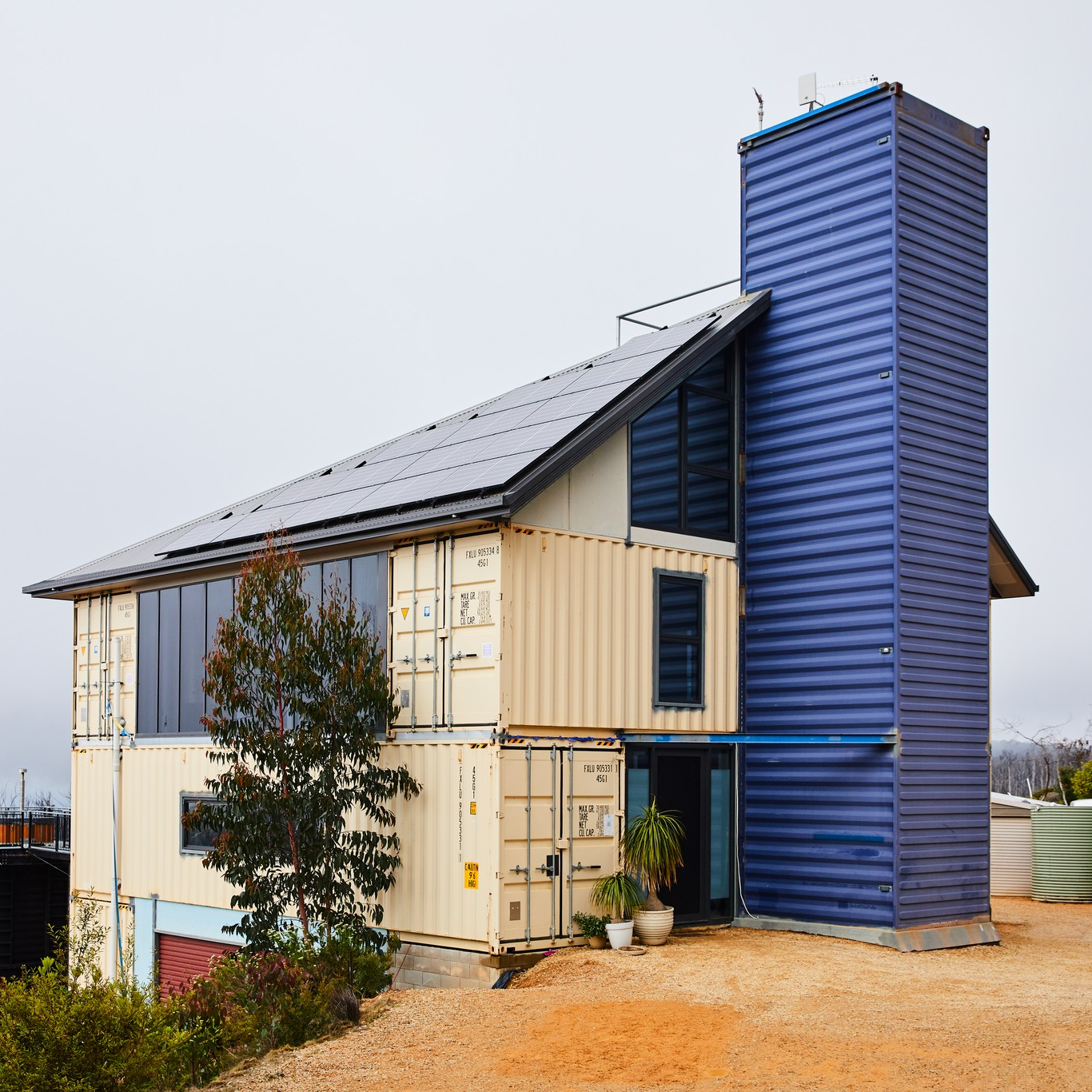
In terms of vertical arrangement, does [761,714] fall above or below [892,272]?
below

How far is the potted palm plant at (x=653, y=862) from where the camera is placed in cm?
1511

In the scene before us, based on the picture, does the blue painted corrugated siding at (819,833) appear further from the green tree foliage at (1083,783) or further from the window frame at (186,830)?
the green tree foliage at (1083,783)

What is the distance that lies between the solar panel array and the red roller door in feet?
18.3

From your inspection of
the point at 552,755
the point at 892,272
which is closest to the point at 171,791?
the point at 552,755

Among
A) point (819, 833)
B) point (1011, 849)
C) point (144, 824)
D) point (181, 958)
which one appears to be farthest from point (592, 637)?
point (1011, 849)

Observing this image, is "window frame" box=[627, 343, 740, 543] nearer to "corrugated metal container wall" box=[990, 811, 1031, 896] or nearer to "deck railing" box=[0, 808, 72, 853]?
"corrugated metal container wall" box=[990, 811, 1031, 896]

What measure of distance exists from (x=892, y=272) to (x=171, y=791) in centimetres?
1233

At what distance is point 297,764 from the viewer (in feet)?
50.1

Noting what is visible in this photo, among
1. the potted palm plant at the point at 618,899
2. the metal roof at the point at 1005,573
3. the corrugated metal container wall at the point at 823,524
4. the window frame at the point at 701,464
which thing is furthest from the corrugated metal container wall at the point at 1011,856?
the potted palm plant at the point at 618,899

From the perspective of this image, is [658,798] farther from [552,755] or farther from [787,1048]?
[787,1048]

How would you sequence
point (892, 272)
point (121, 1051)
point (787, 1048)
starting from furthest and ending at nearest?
point (892, 272) < point (121, 1051) < point (787, 1048)

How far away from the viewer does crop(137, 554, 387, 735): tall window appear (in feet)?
63.0

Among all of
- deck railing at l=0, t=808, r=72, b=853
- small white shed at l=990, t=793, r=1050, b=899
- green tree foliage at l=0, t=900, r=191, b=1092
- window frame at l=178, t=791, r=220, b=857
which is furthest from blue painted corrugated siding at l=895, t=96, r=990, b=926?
deck railing at l=0, t=808, r=72, b=853

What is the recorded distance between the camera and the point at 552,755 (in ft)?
49.7
